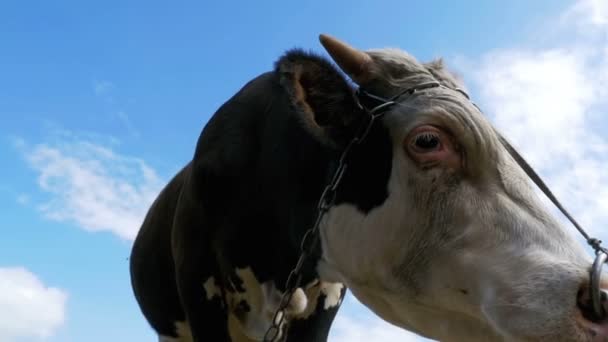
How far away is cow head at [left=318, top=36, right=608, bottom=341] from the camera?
2666 mm

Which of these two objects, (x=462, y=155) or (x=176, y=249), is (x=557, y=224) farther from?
(x=176, y=249)

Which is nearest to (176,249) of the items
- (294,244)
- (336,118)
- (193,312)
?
(193,312)

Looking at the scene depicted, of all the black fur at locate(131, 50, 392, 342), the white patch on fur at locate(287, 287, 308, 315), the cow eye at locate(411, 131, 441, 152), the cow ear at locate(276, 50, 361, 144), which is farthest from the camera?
the white patch on fur at locate(287, 287, 308, 315)

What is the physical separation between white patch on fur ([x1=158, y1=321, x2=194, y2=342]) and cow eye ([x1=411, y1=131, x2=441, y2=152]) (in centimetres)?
356

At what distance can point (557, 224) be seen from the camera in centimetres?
284

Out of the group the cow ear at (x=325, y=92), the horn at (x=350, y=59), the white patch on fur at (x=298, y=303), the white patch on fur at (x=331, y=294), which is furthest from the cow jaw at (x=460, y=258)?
the white patch on fur at (x=331, y=294)

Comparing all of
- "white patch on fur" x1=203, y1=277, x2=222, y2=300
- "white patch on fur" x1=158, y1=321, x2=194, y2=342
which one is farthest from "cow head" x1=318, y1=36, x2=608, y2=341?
"white patch on fur" x1=158, y1=321, x2=194, y2=342

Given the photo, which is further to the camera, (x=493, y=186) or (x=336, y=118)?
(x=336, y=118)

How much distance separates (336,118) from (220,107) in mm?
1841

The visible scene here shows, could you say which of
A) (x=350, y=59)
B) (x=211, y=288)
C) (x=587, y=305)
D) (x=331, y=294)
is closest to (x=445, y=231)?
(x=587, y=305)

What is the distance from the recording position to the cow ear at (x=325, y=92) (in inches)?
137

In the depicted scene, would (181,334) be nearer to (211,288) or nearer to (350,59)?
(211,288)

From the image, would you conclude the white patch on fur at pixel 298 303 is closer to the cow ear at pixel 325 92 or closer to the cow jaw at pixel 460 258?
the cow jaw at pixel 460 258

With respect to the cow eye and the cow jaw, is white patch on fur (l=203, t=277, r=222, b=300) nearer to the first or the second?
the cow jaw
